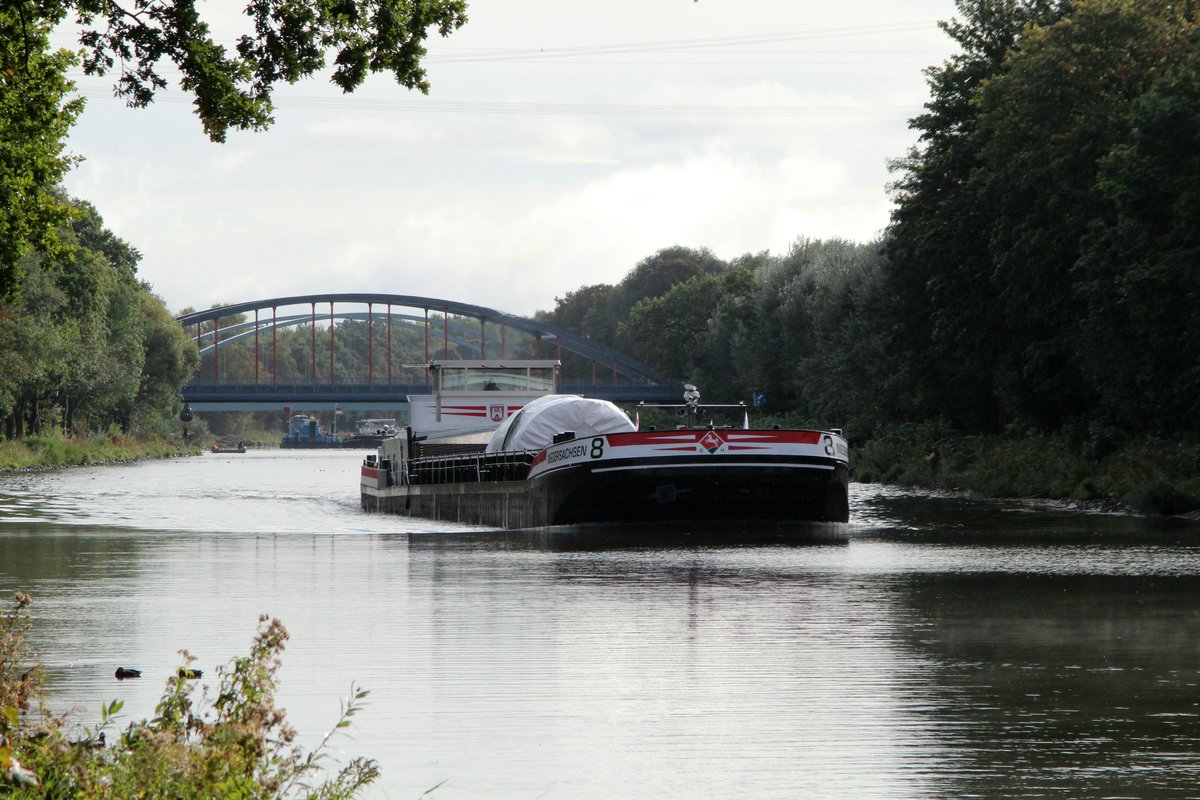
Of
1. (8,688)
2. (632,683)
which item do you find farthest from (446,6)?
(8,688)

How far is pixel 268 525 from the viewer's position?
3194 cm

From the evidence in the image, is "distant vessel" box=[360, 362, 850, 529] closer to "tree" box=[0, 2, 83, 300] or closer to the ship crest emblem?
the ship crest emblem

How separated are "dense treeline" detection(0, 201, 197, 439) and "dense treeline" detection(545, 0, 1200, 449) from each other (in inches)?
879

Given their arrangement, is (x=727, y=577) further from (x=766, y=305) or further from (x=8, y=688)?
(x=766, y=305)

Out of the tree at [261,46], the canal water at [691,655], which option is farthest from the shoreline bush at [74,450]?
the tree at [261,46]

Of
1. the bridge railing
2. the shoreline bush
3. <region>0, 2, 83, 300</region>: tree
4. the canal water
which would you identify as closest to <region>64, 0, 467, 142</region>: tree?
the canal water

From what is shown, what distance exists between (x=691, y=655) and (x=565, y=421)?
21.4 m

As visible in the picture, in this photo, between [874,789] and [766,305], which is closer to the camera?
[874,789]

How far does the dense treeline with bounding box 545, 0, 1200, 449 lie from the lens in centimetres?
3334

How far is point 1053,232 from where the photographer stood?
131 ft

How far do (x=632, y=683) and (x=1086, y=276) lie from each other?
3102 centimetres

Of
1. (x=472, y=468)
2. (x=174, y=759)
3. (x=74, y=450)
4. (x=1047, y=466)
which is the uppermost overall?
(x=74, y=450)

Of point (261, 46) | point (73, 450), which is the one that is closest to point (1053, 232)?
point (261, 46)

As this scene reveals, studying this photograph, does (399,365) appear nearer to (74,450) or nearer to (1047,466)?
(74,450)
